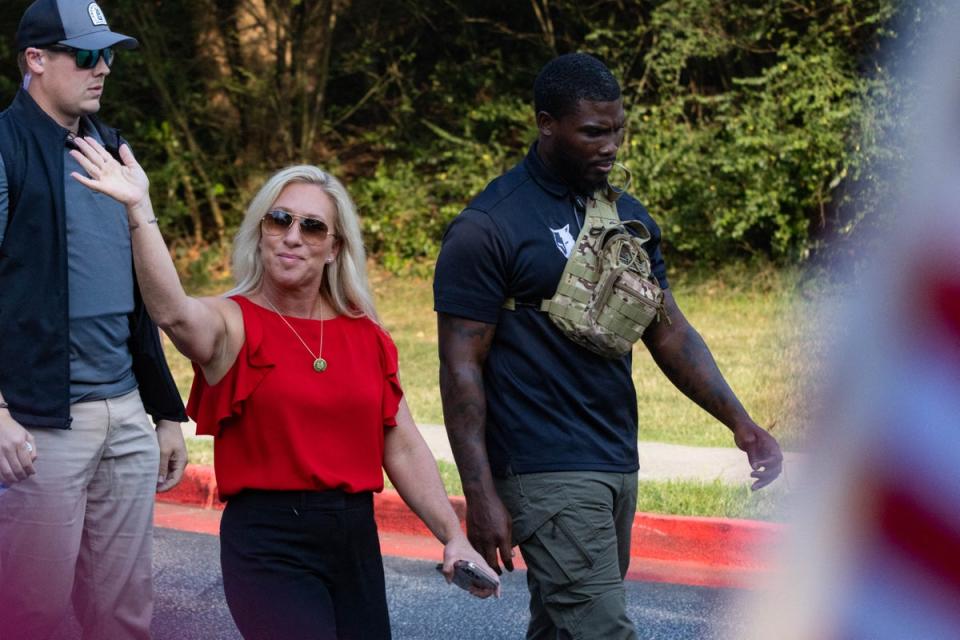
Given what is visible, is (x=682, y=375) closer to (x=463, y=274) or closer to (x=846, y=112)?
(x=463, y=274)

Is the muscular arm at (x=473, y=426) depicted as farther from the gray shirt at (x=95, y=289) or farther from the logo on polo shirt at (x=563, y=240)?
the gray shirt at (x=95, y=289)

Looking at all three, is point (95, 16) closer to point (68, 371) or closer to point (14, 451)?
point (68, 371)

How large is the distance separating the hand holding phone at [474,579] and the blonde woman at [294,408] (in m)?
0.02

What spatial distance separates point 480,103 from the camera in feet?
62.5

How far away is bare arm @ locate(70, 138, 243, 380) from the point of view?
11.1 feet

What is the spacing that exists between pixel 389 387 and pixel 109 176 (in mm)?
863

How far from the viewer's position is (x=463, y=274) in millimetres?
3883

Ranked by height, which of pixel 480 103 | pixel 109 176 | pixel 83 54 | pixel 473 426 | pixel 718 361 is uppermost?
pixel 83 54

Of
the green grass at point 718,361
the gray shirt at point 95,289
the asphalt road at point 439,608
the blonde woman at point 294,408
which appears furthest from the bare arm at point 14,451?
the green grass at point 718,361

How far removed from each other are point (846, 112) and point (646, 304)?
11069 millimetres

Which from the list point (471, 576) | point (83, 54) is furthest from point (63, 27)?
point (471, 576)

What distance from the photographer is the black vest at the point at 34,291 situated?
3.91 meters

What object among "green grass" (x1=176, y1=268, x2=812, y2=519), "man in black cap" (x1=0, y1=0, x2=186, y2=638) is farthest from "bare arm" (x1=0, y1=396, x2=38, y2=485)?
"green grass" (x1=176, y1=268, x2=812, y2=519)

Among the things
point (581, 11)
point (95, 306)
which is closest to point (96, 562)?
point (95, 306)
